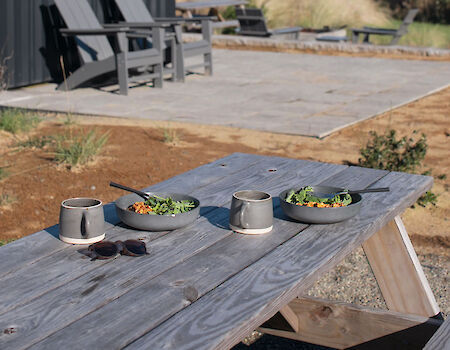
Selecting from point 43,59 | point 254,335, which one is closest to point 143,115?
point 43,59

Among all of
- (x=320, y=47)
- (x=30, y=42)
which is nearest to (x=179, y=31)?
(x=30, y=42)

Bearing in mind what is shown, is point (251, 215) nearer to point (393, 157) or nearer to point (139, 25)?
point (393, 157)

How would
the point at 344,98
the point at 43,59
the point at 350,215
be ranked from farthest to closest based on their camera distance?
the point at 43,59
the point at 344,98
the point at 350,215

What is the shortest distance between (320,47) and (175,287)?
36.9 feet

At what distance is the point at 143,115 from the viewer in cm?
726

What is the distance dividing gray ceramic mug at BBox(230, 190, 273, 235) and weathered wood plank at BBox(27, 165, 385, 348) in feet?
0.08

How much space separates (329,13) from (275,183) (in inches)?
643

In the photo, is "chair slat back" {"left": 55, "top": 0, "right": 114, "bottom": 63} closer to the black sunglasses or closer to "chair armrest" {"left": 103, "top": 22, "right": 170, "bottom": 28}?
"chair armrest" {"left": 103, "top": 22, "right": 170, "bottom": 28}

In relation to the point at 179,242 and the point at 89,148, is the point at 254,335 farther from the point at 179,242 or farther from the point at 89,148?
the point at 89,148

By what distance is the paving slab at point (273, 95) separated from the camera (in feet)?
23.6

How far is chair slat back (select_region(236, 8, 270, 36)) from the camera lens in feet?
45.4

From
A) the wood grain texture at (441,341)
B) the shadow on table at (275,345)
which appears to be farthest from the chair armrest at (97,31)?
the wood grain texture at (441,341)

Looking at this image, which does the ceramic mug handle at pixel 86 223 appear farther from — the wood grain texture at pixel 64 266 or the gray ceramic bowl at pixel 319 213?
the gray ceramic bowl at pixel 319 213

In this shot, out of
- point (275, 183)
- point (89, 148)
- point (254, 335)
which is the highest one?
point (275, 183)
